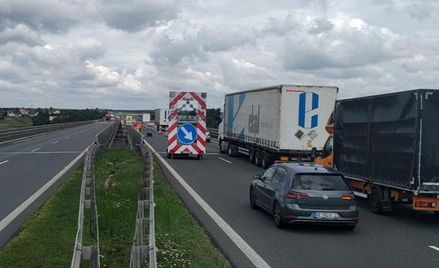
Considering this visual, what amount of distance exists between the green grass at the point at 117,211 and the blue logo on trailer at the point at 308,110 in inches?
289

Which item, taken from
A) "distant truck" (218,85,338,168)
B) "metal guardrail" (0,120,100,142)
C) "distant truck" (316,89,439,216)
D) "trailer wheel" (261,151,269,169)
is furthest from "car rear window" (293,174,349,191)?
"metal guardrail" (0,120,100,142)

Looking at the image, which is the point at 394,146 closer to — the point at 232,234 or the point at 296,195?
the point at 296,195

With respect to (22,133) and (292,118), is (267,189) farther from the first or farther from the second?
(22,133)

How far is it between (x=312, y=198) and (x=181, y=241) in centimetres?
323

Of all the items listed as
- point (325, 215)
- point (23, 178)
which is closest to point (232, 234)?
point (325, 215)

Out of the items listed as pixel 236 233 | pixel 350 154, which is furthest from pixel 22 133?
pixel 236 233

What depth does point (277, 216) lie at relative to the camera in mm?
12141

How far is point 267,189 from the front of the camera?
43.7 ft

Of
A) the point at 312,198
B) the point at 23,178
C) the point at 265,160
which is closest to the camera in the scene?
the point at 312,198

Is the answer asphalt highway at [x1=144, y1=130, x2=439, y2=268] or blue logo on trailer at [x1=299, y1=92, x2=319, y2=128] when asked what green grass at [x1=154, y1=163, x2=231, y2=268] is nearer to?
asphalt highway at [x1=144, y1=130, x2=439, y2=268]

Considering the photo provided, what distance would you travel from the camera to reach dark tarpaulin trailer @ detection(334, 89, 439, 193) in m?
13.2

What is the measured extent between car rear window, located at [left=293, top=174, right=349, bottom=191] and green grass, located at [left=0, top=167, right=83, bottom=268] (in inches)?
183

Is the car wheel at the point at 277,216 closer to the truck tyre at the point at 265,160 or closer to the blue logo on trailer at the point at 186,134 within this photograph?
the truck tyre at the point at 265,160

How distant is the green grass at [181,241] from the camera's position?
8461 mm
